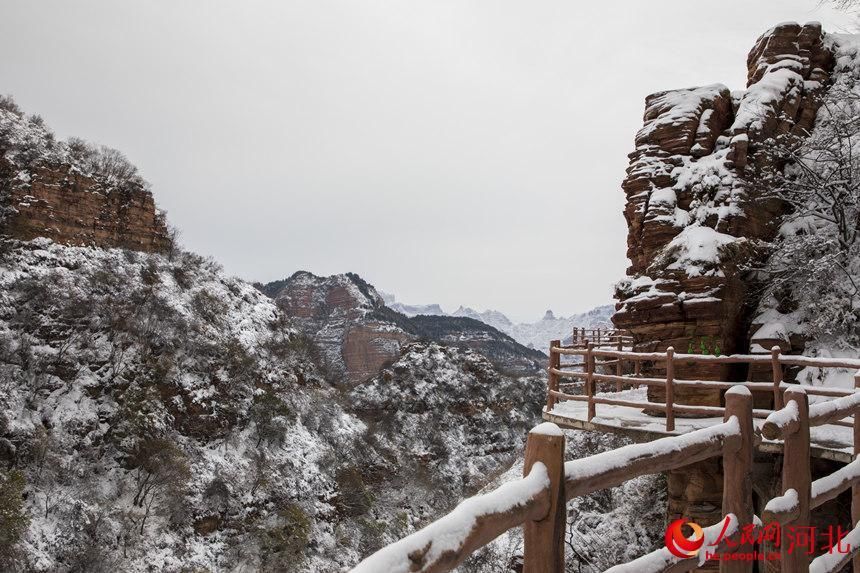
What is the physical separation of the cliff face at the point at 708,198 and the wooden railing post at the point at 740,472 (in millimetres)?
8283

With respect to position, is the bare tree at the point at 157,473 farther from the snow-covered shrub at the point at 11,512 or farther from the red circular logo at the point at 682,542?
the red circular logo at the point at 682,542

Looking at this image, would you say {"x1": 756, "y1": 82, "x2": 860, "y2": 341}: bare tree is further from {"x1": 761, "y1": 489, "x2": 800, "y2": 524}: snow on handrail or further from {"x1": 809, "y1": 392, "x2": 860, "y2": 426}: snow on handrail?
{"x1": 761, "y1": 489, "x2": 800, "y2": 524}: snow on handrail

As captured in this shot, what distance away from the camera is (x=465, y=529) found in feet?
4.89

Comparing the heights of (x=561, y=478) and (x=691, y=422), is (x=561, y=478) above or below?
above

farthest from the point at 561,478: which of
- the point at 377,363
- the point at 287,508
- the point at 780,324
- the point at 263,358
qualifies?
the point at 377,363

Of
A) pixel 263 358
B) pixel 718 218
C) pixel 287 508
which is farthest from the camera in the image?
pixel 263 358

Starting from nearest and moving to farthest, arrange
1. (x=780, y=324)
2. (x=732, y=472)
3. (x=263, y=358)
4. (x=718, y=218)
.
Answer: (x=732, y=472), (x=780, y=324), (x=718, y=218), (x=263, y=358)

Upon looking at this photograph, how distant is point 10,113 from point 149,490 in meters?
28.7

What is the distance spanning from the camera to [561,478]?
5.67 feet

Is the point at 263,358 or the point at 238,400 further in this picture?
the point at 263,358

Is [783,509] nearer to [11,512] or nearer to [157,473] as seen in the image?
[11,512]

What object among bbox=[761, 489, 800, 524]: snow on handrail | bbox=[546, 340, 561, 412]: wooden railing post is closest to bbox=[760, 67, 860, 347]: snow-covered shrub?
bbox=[546, 340, 561, 412]: wooden railing post

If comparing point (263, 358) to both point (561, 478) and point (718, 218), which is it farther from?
point (561, 478)

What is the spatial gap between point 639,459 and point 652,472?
0.18m
